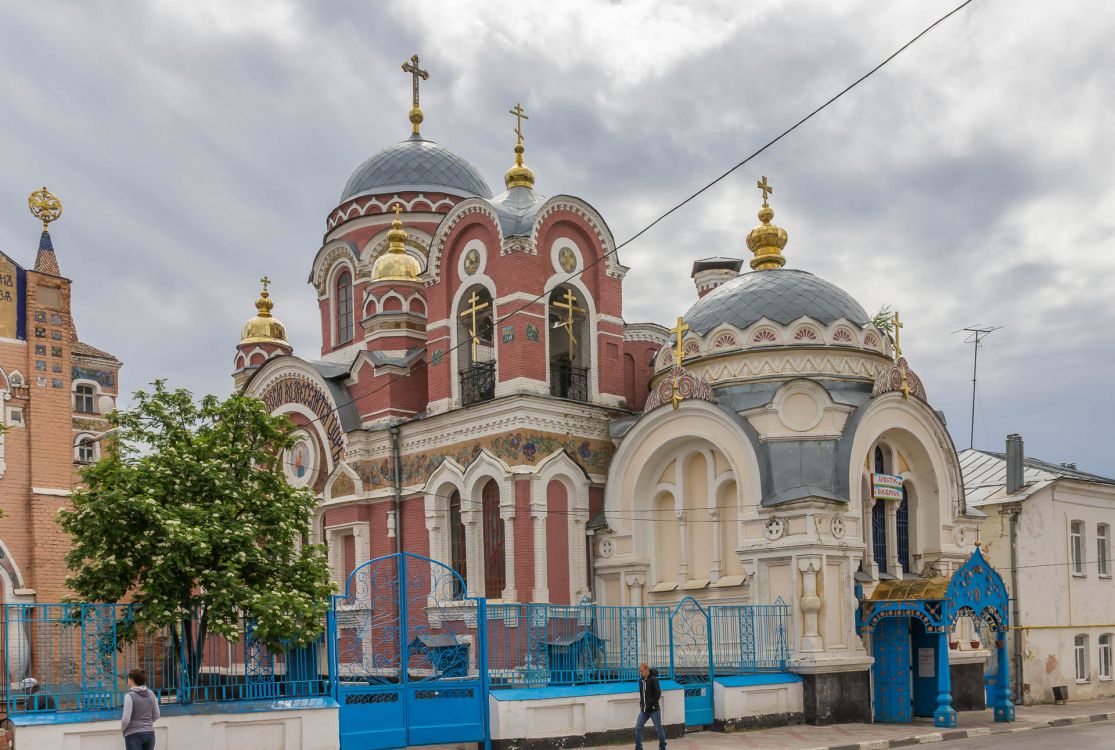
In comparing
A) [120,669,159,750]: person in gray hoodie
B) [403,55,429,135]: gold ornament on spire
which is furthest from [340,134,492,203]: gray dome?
[120,669,159,750]: person in gray hoodie

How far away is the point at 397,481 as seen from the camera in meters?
23.2

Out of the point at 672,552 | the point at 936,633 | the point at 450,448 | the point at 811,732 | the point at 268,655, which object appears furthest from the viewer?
the point at 450,448

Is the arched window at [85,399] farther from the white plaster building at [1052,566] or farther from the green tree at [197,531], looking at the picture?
the white plaster building at [1052,566]

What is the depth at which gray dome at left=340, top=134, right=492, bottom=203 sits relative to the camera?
29578 mm

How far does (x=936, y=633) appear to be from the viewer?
18.7 metres

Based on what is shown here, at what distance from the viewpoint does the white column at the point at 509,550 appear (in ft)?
68.0

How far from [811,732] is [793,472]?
159 inches

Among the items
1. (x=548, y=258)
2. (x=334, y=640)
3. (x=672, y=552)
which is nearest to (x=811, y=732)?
(x=672, y=552)

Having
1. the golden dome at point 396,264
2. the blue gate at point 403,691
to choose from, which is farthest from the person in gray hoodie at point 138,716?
the golden dome at point 396,264

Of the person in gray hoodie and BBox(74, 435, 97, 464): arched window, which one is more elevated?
BBox(74, 435, 97, 464): arched window

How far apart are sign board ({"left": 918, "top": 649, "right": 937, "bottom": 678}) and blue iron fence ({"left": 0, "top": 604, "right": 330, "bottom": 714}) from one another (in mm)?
9829

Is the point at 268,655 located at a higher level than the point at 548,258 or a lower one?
lower

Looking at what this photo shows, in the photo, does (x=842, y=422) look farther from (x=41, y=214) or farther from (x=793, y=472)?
(x=41, y=214)

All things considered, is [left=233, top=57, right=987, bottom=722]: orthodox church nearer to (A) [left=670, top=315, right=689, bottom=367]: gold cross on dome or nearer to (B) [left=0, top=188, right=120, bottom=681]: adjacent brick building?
(A) [left=670, top=315, right=689, bottom=367]: gold cross on dome
